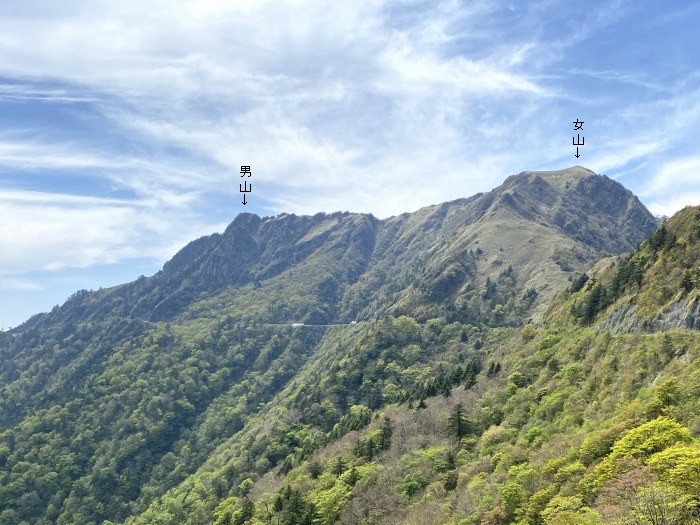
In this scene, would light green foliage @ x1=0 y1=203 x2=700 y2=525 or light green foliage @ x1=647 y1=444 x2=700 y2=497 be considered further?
light green foliage @ x1=0 y1=203 x2=700 y2=525

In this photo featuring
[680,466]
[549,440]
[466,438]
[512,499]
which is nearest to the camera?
[680,466]

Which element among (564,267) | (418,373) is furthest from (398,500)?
(564,267)

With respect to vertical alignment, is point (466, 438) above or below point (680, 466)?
below

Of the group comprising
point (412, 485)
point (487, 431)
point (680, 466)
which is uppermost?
point (680, 466)

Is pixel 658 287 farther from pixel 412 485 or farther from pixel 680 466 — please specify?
pixel 680 466

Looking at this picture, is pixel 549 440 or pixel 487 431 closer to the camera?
pixel 549 440

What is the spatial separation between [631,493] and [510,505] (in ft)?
35.7

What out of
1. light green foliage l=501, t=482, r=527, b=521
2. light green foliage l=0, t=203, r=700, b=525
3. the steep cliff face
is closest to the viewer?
light green foliage l=0, t=203, r=700, b=525

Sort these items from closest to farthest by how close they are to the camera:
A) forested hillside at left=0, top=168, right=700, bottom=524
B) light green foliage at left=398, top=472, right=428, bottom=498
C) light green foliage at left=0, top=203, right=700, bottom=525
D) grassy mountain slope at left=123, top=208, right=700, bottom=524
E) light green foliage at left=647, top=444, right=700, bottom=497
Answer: light green foliage at left=647, top=444, right=700, bottom=497 → grassy mountain slope at left=123, top=208, right=700, bottom=524 → forested hillside at left=0, top=168, right=700, bottom=524 → light green foliage at left=0, top=203, right=700, bottom=525 → light green foliage at left=398, top=472, right=428, bottom=498

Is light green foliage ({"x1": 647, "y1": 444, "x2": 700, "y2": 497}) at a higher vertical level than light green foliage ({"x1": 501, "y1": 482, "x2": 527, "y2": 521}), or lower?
higher

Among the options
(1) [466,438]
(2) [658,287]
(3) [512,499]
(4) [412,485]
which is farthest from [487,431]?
(2) [658,287]

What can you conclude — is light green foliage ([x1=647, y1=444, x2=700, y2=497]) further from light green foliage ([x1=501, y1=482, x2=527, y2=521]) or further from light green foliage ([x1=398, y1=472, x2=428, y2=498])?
light green foliage ([x1=398, y1=472, x2=428, y2=498])

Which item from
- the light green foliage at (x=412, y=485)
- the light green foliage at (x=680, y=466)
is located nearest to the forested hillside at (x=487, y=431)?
the light green foliage at (x=680, y=466)

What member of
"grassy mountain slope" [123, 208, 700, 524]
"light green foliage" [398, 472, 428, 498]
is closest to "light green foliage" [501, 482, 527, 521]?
"grassy mountain slope" [123, 208, 700, 524]
